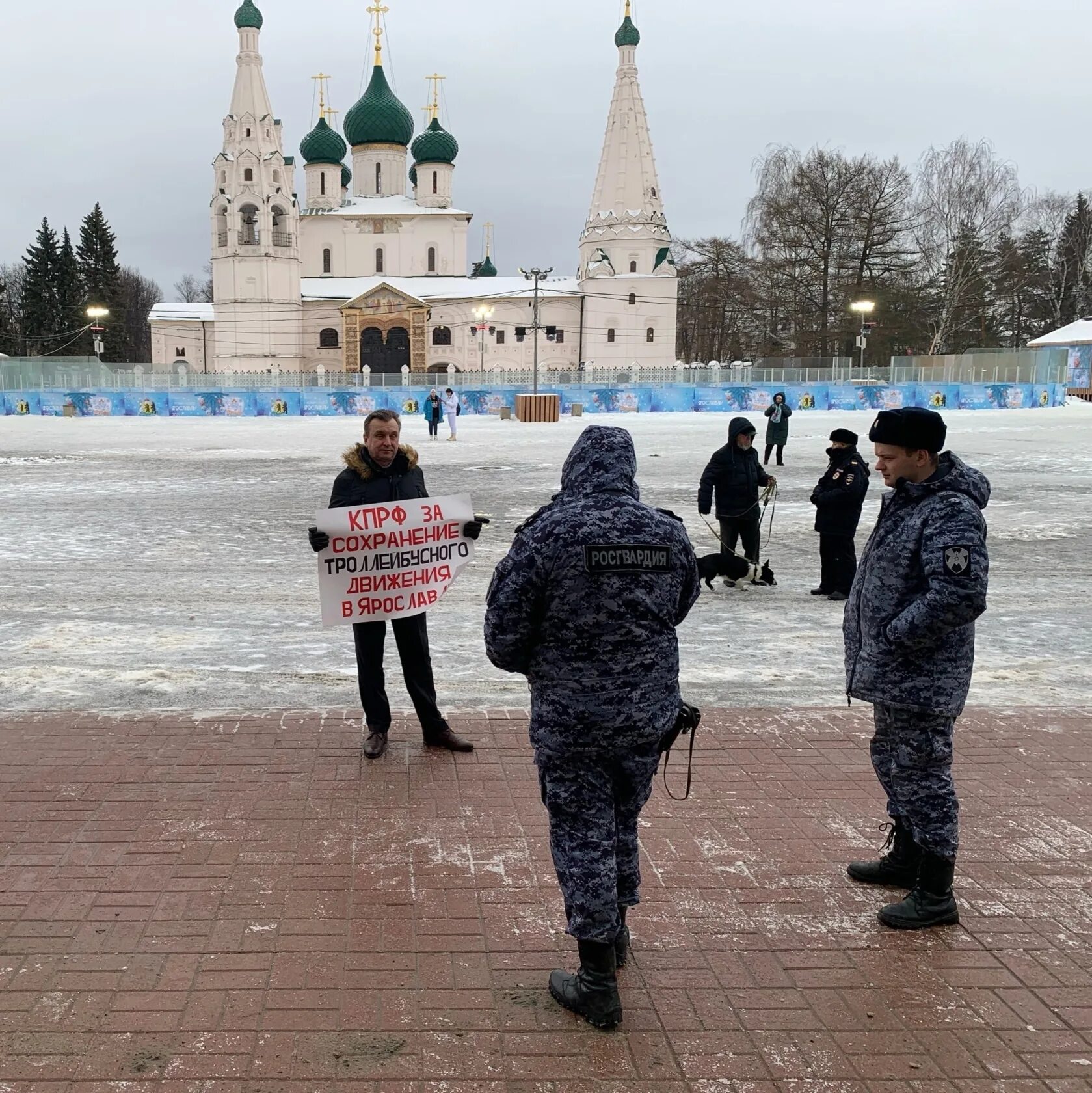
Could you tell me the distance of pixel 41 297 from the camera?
83938mm

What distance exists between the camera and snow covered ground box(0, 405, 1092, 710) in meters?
6.76

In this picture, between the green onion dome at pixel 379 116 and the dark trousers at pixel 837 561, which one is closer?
the dark trousers at pixel 837 561

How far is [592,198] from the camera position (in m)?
74.5

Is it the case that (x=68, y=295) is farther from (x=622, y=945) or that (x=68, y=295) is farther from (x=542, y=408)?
(x=622, y=945)

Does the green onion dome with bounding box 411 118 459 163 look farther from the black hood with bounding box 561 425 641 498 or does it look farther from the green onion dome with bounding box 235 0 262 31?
the black hood with bounding box 561 425 641 498

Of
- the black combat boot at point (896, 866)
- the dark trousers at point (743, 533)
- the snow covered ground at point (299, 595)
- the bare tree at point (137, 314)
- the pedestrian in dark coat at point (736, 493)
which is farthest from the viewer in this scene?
the bare tree at point (137, 314)

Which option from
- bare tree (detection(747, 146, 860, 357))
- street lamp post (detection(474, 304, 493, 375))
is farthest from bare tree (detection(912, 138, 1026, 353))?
street lamp post (detection(474, 304, 493, 375))

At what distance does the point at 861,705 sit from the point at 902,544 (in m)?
3.03

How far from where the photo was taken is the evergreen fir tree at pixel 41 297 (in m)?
83.3

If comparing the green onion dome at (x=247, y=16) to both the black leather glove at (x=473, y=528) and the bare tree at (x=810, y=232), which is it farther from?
the black leather glove at (x=473, y=528)

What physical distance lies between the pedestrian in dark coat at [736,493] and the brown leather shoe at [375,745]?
17.6 ft

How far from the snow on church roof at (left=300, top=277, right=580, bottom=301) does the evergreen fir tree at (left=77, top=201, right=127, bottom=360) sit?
1767 cm

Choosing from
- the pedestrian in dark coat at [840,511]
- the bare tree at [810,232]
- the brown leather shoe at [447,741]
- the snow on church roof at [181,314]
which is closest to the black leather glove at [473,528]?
the brown leather shoe at [447,741]

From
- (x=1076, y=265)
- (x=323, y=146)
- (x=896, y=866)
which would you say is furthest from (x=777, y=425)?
(x=323, y=146)
